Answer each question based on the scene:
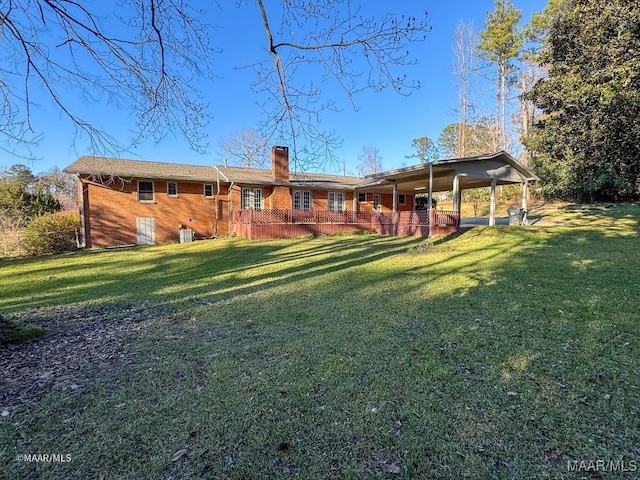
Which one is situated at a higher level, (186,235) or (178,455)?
(186,235)

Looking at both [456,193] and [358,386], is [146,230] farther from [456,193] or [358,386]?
[358,386]

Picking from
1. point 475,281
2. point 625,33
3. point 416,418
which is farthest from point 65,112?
point 625,33

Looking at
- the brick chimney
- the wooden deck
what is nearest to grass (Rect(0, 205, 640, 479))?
the wooden deck

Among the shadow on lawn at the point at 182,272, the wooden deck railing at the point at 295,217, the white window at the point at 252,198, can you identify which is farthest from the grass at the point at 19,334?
the white window at the point at 252,198

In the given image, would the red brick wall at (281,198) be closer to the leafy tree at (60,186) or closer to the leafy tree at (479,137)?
the leafy tree at (60,186)

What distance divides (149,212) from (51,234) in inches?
157

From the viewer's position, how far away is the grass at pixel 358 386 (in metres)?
2.04

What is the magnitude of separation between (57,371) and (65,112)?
3047 mm

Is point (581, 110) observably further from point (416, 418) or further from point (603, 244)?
point (416, 418)

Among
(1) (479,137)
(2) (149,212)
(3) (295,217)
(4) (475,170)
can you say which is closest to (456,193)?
(4) (475,170)

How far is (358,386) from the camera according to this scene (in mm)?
2850

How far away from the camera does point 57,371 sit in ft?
10.6

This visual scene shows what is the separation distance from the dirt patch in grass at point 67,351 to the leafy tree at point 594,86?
43.5 feet

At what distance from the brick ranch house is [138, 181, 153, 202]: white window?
3 cm
